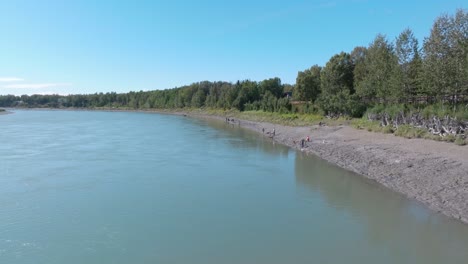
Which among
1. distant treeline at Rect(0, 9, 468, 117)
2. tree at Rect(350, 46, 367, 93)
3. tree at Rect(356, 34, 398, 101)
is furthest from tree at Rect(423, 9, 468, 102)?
tree at Rect(350, 46, 367, 93)

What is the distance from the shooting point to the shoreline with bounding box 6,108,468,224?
17.1m

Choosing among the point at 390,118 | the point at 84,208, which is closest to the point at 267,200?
the point at 84,208

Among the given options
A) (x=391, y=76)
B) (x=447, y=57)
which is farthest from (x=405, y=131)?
(x=391, y=76)

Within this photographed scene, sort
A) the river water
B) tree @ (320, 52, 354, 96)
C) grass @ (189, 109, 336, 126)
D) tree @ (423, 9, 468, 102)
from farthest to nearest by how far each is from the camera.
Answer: tree @ (320, 52, 354, 96)
grass @ (189, 109, 336, 126)
tree @ (423, 9, 468, 102)
the river water

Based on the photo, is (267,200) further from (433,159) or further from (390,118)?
(390,118)

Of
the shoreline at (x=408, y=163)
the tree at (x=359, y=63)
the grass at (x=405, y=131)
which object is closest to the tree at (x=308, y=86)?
the tree at (x=359, y=63)

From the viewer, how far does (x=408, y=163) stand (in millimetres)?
22484

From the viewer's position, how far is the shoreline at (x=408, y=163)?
56.0 ft

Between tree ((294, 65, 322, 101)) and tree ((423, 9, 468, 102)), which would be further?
tree ((294, 65, 322, 101))

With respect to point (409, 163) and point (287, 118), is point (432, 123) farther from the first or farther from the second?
point (287, 118)

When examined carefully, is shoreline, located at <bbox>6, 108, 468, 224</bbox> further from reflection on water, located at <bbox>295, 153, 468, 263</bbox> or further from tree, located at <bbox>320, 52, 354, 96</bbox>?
tree, located at <bbox>320, 52, 354, 96</bbox>

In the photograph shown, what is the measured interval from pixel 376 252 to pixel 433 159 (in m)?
11.5

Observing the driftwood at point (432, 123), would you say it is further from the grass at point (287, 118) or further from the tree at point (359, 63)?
the tree at point (359, 63)

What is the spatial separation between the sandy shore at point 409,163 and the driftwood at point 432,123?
6.02 feet
